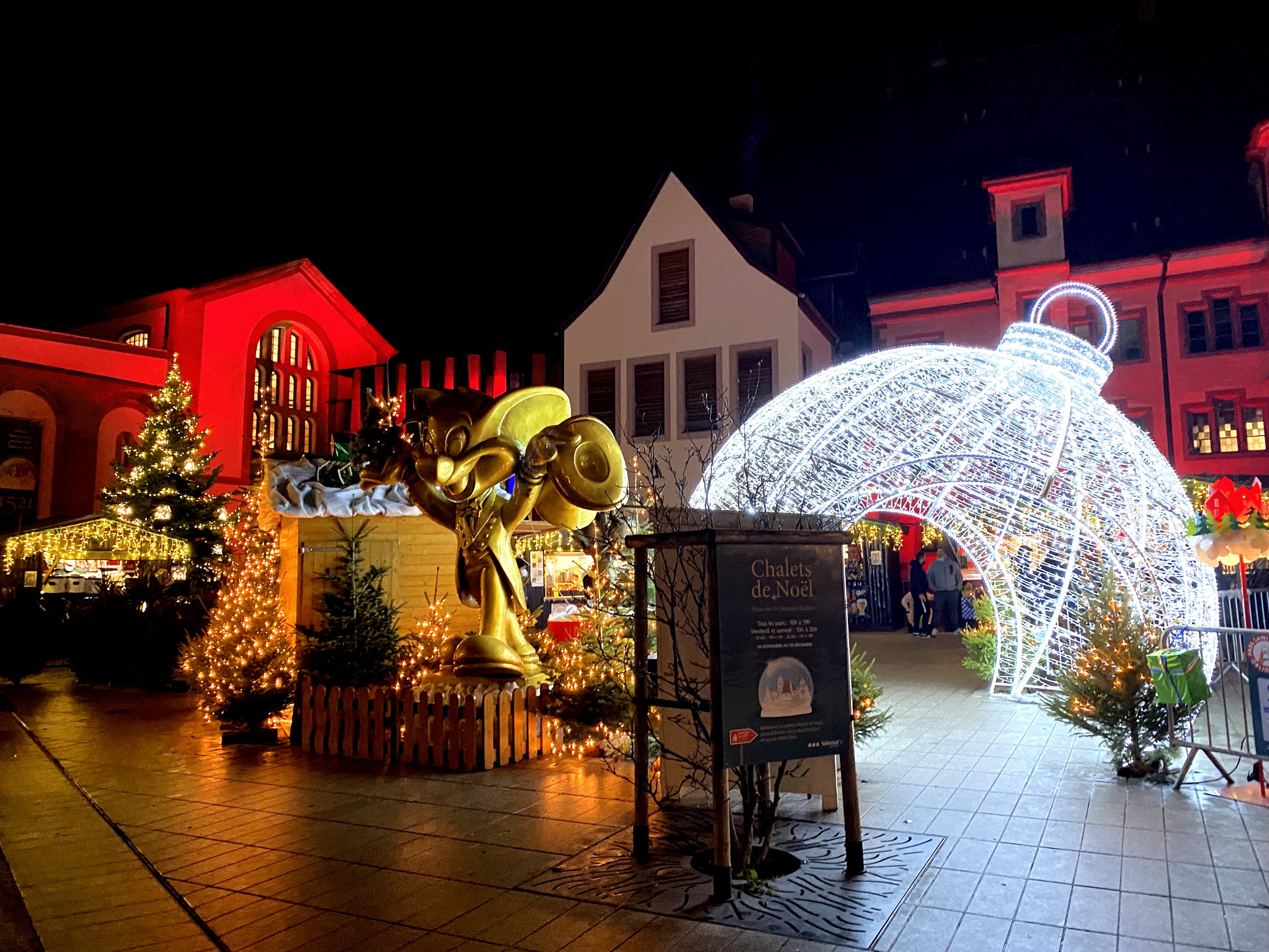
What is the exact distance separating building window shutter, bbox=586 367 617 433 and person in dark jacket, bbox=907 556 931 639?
786cm

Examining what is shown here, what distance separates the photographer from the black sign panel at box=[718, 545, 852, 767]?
4.86 m

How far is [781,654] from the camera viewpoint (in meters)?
5.03

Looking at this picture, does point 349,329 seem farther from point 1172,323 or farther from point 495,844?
point 495,844

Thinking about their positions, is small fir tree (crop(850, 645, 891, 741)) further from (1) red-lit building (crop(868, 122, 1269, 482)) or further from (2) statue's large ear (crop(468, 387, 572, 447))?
(1) red-lit building (crop(868, 122, 1269, 482))

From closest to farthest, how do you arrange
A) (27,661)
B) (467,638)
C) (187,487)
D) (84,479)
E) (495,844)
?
(495,844) < (467,638) < (27,661) < (187,487) < (84,479)

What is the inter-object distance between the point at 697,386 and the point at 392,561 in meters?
10.1

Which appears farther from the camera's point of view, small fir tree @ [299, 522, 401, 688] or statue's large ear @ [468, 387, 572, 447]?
small fir tree @ [299, 522, 401, 688]

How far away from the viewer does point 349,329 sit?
101ft

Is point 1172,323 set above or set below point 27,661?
above

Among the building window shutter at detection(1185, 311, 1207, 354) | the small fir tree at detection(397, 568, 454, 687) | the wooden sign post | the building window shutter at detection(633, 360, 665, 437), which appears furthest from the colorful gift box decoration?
the building window shutter at detection(1185, 311, 1207, 354)

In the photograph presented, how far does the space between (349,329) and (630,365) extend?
12.9 metres

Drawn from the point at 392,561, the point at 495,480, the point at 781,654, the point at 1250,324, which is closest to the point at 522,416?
the point at 495,480

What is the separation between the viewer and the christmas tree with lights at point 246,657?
31.6ft

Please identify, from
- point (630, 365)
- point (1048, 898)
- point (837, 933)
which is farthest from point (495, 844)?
point (630, 365)
